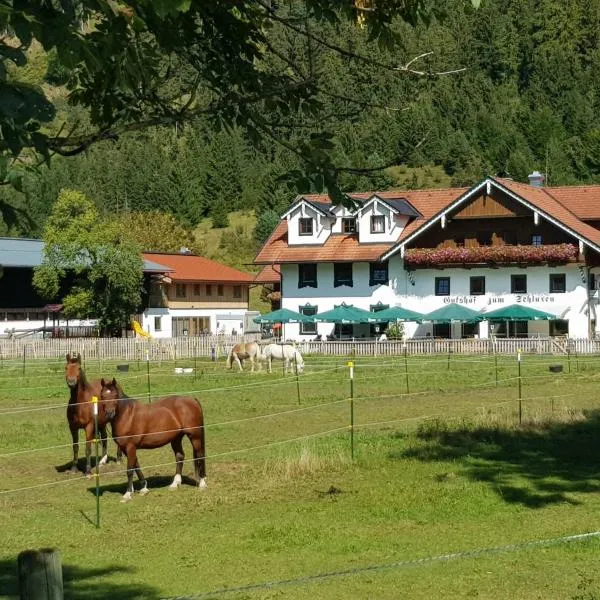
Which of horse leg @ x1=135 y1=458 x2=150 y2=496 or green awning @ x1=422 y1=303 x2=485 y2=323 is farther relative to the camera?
green awning @ x1=422 y1=303 x2=485 y2=323

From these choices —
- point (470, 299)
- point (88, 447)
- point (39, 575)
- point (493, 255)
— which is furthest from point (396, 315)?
point (39, 575)

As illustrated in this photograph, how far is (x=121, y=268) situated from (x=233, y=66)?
60.8 metres

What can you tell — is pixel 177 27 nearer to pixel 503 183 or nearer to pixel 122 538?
pixel 122 538

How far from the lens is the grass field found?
12156 mm

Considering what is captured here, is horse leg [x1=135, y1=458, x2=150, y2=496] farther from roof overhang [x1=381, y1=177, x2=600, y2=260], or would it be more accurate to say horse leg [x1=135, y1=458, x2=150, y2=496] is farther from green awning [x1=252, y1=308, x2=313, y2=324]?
green awning [x1=252, y1=308, x2=313, y2=324]

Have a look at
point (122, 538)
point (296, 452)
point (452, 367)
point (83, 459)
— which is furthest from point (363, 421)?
point (452, 367)

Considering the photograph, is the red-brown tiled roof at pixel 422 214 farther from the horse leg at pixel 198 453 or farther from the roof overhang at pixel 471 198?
the horse leg at pixel 198 453

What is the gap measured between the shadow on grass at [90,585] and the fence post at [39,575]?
6.45 metres

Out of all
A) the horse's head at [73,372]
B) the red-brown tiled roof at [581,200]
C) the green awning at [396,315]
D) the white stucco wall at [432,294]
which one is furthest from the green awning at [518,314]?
the horse's head at [73,372]

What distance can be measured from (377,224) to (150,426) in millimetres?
51777

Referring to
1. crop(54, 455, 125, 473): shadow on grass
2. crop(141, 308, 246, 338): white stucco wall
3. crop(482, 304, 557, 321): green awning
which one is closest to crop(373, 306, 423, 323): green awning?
crop(482, 304, 557, 321): green awning

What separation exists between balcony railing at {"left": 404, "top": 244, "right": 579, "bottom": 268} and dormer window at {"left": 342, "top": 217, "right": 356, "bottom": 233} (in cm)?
444

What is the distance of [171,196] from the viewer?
132 meters

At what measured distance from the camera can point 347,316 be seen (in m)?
64.2
